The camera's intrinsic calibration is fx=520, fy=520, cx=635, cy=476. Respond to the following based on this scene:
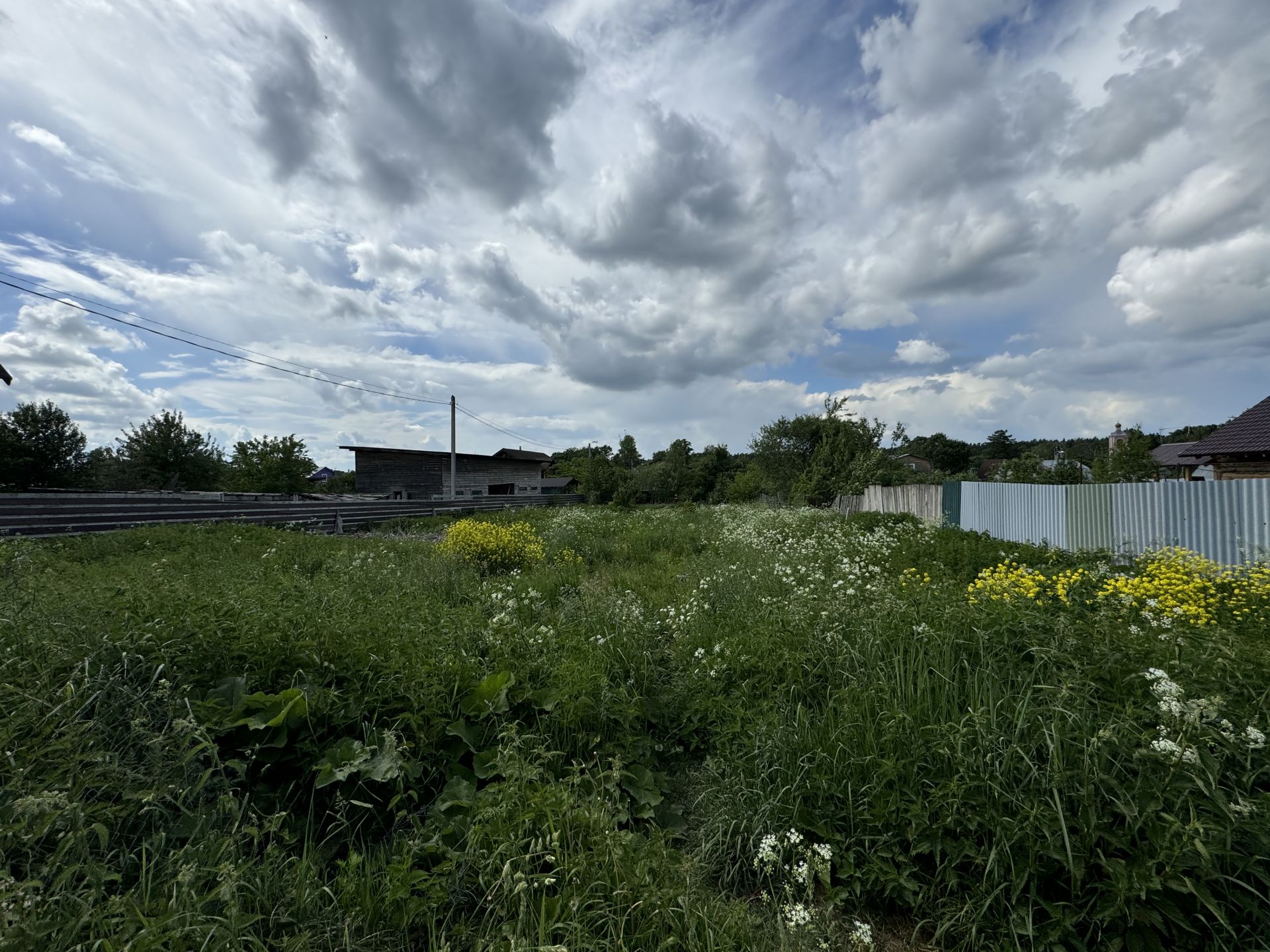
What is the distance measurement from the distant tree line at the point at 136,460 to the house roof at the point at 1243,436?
4092cm

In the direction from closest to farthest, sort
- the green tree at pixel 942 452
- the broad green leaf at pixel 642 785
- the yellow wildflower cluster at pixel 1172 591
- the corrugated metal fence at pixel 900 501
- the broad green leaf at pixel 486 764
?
the broad green leaf at pixel 486 764 < the broad green leaf at pixel 642 785 < the yellow wildflower cluster at pixel 1172 591 < the corrugated metal fence at pixel 900 501 < the green tree at pixel 942 452

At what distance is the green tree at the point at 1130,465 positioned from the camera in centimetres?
2830

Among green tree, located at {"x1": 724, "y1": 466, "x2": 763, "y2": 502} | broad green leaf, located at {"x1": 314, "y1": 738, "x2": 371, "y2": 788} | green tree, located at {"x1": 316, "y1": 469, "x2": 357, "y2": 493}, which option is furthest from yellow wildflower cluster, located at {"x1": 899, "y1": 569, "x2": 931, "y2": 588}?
green tree, located at {"x1": 316, "y1": 469, "x2": 357, "y2": 493}

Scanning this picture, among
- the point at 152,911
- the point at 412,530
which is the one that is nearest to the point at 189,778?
the point at 152,911

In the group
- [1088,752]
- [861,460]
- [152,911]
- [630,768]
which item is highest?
[861,460]

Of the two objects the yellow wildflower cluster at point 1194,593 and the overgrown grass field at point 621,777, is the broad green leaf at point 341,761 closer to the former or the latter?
the overgrown grass field at point 621,777

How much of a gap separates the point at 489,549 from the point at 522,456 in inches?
1282

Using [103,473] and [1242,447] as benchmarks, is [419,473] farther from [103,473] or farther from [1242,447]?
[1242,447]

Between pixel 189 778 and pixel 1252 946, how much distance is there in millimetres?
3952

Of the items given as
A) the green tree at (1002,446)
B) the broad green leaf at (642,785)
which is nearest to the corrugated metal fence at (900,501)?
the broad green leaf at (642,785)

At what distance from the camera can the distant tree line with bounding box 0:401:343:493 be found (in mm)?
29516

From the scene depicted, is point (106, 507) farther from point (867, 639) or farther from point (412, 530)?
point (867, 639)

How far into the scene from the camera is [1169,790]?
199cm

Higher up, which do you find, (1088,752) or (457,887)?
(1088,752)
